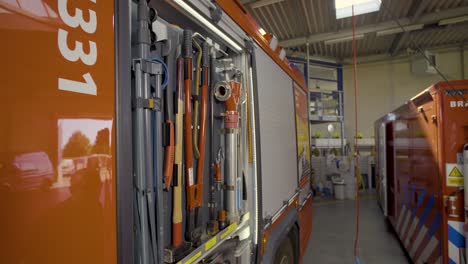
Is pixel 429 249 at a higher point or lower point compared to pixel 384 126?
lower

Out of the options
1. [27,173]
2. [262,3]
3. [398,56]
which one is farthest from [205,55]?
[398,56]

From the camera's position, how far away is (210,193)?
148 cm

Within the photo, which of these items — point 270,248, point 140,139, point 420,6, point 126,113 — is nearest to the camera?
point 126,113

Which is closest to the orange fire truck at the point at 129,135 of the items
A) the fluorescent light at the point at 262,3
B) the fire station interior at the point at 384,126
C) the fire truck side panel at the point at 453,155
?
the fire station interior at the point at 384,126

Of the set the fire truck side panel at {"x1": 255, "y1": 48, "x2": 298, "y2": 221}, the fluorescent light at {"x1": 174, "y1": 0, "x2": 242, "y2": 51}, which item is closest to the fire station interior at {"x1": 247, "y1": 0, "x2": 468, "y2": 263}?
the fire truck side panel at {"x1": 255, "y1": 48, "x2": 298, "y2": 221}

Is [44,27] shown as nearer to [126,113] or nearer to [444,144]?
[126,113]

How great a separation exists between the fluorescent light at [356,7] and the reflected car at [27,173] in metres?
5.94

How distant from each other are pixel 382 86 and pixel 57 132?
426 inches

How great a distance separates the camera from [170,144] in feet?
3.58

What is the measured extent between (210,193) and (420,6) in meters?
6.38

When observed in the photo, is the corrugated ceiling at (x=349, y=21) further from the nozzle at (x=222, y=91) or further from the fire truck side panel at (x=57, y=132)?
the fire truck side panel at (x=57, y=132)

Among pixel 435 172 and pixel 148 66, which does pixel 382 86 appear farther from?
pixel 148 66

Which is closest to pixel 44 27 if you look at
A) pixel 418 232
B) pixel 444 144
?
pixel 444 144

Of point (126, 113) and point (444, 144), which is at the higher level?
point (126, 113)
